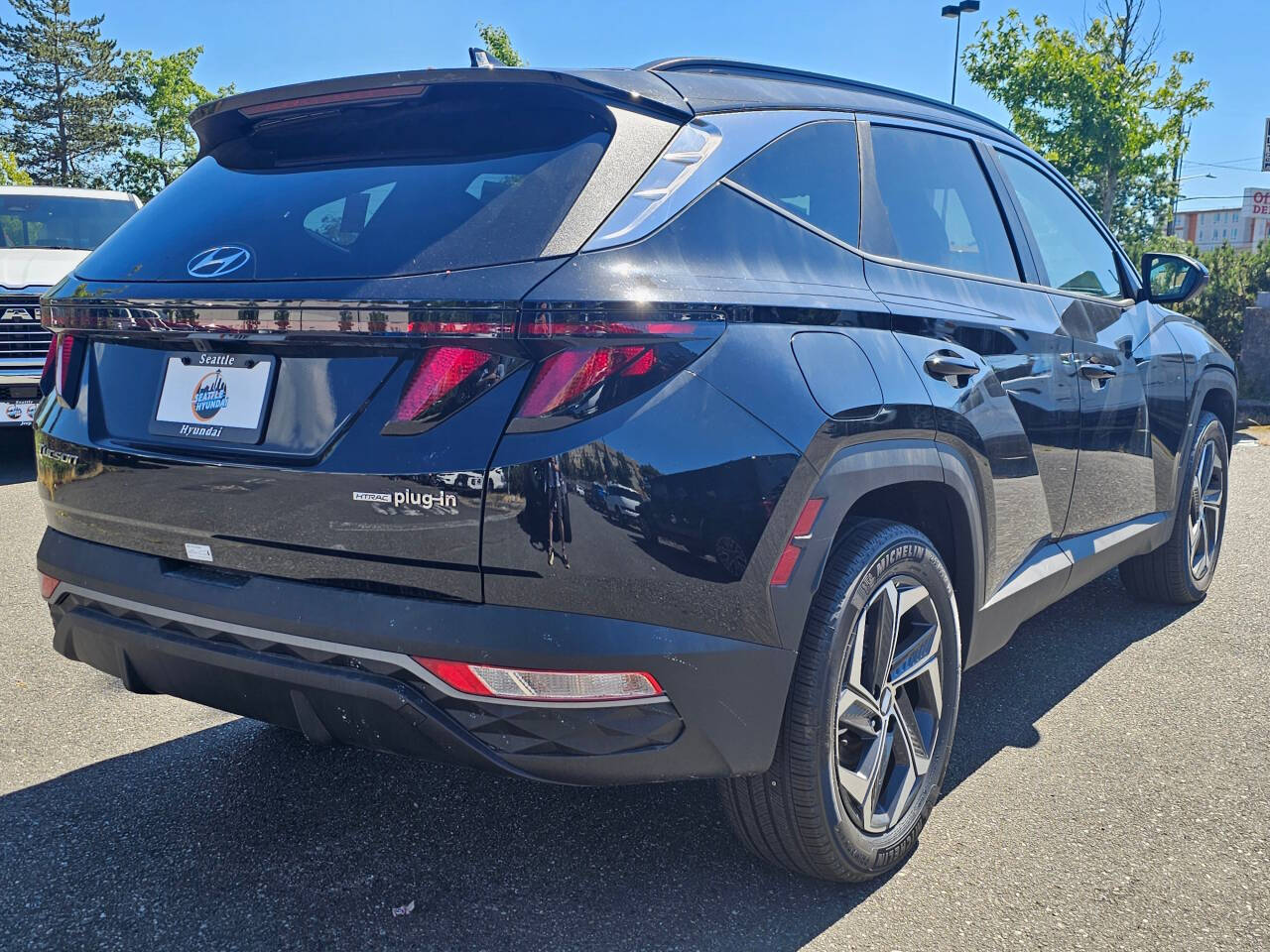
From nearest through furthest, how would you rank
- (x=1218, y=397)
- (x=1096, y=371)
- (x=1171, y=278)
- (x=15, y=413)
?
(x=1096, y=371) → (x=1171, y=278) → (x=1218, y=397) → (x=15, y=413)

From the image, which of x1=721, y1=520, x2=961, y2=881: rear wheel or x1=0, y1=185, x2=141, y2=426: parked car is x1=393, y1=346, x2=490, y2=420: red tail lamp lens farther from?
x1=0, y1=185, x2=141, y2=426: parked car

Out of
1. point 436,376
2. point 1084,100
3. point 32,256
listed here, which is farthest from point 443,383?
point 1084,100

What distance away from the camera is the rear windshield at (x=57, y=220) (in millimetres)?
9242

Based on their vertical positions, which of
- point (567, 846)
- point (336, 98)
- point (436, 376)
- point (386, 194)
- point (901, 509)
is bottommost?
point (567, 846)

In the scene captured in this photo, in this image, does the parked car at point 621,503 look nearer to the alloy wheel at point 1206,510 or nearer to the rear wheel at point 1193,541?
the rear wheel at point 1193,541

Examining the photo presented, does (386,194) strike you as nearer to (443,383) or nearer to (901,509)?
(443,383)

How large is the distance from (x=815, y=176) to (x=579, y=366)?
3.24 feet

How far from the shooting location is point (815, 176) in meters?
2.60

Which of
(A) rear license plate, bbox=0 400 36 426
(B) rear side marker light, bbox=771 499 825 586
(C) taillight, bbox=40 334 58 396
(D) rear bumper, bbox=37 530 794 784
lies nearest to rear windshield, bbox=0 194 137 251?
(A) rear license plate, bbox=0 400 36 426

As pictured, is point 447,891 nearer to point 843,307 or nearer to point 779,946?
point 779,946

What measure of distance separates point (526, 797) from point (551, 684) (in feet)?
3.48

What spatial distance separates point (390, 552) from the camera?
2.00m

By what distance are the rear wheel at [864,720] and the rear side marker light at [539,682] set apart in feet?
1.39

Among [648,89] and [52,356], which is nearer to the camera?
[648,89]
